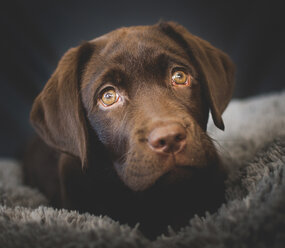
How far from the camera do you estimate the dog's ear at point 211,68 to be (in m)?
1.55

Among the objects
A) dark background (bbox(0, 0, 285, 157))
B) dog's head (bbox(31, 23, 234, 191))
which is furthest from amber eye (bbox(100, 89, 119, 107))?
dark background (bbox(0, 0, 285, 157))

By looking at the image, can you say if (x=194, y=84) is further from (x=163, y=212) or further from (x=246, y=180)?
(x=163, y=212)

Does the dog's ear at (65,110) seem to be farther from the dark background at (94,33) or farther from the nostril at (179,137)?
the dark background at (94,33)

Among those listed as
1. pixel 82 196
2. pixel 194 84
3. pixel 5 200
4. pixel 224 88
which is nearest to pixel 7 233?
pixel 5 200

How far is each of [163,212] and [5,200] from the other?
3.18 ft

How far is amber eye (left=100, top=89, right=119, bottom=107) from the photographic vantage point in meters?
1.52

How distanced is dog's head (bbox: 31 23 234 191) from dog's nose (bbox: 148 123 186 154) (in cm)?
4

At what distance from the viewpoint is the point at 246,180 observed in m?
1.26

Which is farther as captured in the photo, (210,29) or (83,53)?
(210,29)

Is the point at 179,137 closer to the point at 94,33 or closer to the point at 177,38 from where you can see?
the point at 177,38

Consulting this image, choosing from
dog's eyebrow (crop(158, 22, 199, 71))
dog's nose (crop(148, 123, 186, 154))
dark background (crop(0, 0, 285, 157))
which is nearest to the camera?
dog's nose (crop(148, 123, 186, 154))

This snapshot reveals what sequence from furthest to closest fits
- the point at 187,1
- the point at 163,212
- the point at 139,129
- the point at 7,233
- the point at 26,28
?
the point at 187,1 → the point at 26,28 → the point at 163,212 → the point at 139,129 → the point at 7,233

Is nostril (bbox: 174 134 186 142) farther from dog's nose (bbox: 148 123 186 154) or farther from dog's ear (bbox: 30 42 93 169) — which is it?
dog's ear (bbox: 30 42 93 169)

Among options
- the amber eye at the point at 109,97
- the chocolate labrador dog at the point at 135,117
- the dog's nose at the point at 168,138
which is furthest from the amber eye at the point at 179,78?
the dog's nose at the point at 168,138
